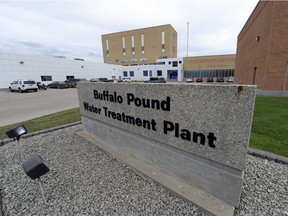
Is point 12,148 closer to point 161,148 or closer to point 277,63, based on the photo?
point 161,148

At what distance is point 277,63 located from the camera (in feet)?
43.7

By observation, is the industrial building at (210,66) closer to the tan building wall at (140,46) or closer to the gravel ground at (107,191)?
the tan building wall at (140,46)

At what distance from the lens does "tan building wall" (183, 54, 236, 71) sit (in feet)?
156

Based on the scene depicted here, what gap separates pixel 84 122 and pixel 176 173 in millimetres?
3838

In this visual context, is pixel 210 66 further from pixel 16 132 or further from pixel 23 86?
pixel 16 132

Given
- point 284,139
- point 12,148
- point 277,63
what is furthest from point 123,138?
point 277,63

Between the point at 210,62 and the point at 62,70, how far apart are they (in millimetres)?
44453

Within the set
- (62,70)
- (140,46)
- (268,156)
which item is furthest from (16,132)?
(140,46)

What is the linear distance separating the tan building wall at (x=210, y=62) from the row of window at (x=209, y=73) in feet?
3.25

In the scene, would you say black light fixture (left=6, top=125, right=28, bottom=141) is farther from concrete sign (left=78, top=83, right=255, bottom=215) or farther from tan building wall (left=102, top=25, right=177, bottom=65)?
tan building wall (left=102, top=25, right=177, bottom=65)

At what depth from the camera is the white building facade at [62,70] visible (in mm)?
28672

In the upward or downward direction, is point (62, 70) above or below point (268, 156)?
above

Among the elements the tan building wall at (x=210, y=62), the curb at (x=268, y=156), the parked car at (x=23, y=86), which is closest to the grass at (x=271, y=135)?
the curb at (x=268, y=156)

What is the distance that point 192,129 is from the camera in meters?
2.42
